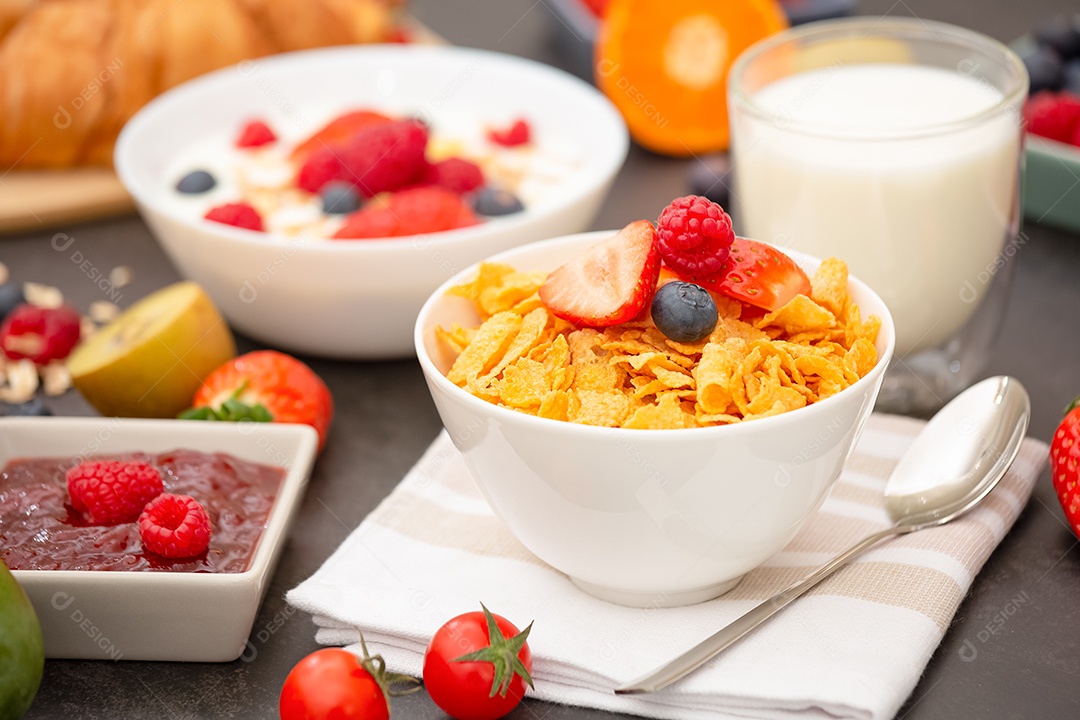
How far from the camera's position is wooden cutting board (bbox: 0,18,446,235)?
1768mm

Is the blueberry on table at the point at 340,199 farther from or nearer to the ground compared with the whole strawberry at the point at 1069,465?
nearer to the ground

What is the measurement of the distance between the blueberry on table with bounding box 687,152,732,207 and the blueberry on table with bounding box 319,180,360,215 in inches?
19.3

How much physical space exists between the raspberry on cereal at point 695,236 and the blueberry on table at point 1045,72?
3.74 feet

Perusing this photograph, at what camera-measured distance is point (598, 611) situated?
97cm

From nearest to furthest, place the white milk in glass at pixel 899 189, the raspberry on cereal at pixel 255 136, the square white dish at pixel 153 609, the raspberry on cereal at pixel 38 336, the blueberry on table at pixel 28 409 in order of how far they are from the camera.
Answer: the square white dish at pixel 153 609 < the white milk in glass at pixel 899 189 < the blueberry on table at pixel 28 409 < the raspberry on cereal at pixel 38 336 < the raspberry on cereal at pixel 255 136

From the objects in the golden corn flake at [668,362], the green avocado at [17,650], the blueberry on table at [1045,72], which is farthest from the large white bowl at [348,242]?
the blueberry on table at [1045,72]

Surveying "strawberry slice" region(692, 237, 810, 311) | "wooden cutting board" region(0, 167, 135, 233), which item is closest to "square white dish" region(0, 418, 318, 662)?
"strawberry slice" region(692, 237, 810, 311)

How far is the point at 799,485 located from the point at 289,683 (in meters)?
0.41

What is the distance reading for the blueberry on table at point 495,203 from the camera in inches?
58.6

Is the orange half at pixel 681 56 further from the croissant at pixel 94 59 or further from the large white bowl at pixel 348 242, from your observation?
the croissant at pixel 94 59

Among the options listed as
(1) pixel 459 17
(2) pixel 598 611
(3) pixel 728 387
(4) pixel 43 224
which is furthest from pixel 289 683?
(1) pixel 459 17

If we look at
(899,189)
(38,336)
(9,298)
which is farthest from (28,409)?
(899,189)

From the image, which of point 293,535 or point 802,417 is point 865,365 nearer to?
point 802,417

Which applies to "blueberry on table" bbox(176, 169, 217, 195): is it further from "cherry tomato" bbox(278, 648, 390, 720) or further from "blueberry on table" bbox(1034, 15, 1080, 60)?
"blueberry on table" bbox(1034, 15, 1080, 60)
